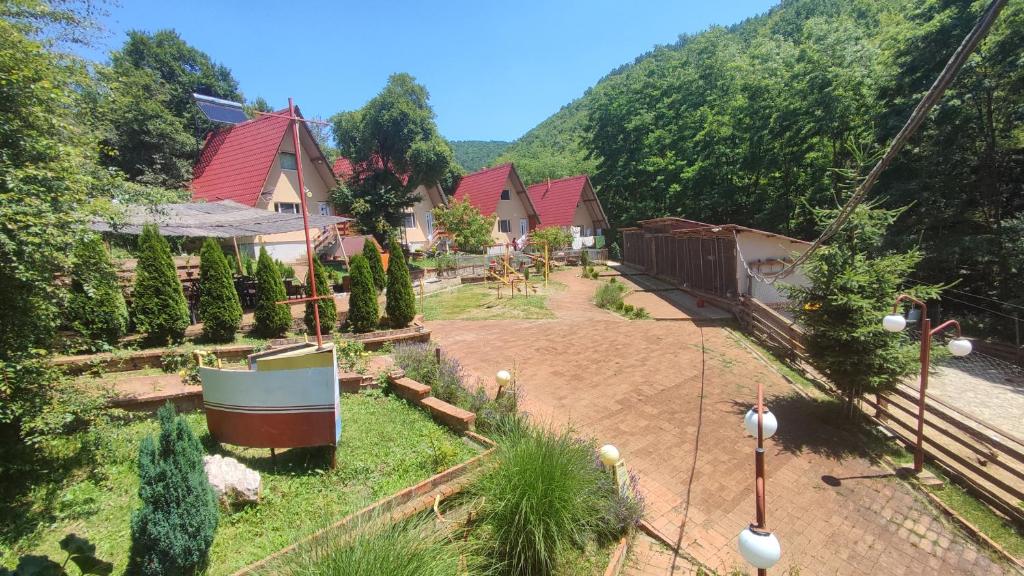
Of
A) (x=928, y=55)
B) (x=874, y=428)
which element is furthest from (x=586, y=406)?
(x=928, y=55)

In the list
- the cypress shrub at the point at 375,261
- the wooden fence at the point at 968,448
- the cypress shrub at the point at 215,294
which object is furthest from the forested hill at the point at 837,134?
the cypress shrub at the point at 215,294

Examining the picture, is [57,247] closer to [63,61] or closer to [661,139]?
[63,61]

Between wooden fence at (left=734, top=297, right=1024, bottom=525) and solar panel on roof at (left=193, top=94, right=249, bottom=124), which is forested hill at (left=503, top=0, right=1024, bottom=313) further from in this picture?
solar panel on roof at (left=193, top=94, right=249, bottom=124)

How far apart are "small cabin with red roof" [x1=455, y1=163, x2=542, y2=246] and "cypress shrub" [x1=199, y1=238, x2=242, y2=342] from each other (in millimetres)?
22278

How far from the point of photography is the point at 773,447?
651 centimetres

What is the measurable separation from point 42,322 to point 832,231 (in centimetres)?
986

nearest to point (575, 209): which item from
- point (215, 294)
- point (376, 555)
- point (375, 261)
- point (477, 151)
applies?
point (375, 261)

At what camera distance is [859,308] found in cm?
684

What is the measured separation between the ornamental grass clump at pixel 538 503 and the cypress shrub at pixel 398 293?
668 centimetres

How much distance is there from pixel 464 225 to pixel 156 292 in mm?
17597

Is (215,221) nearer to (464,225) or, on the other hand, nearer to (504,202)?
(464,225)

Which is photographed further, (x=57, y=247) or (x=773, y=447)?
(x=773, y=447)

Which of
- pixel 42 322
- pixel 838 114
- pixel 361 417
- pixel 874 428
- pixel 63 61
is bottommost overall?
pixel 874 428

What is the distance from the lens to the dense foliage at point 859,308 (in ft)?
22.1
